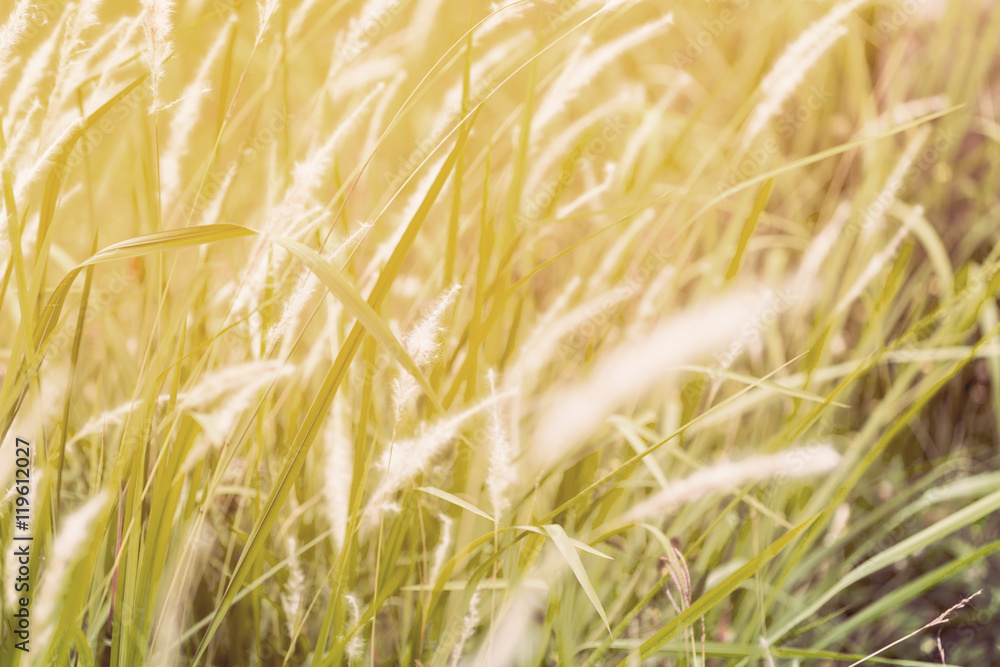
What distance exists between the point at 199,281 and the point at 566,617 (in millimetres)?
547

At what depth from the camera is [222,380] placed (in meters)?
0.64

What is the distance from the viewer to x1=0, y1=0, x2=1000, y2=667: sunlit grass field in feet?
1.94

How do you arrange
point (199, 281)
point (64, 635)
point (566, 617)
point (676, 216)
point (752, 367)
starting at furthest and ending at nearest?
point (676, 216)
point (752, 367)
point (566, 617)
point (199, 281)
point (64, 635)

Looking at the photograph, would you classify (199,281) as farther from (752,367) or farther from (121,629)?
(752,367)

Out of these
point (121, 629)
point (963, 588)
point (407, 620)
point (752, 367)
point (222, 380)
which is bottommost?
point (963, 588)

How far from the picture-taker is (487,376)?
2.44 feet

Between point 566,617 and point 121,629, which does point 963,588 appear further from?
point 121,629

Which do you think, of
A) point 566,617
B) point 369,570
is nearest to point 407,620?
point 369,570

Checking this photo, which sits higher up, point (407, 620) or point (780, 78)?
point (780, 78)

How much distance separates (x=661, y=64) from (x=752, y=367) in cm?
101

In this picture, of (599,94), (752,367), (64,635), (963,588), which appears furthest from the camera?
(599,94)

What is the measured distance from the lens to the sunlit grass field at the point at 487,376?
592 mm

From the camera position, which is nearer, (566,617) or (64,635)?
(64,635)

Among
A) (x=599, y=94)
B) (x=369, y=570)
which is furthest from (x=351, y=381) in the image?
(x=599, y=94)
